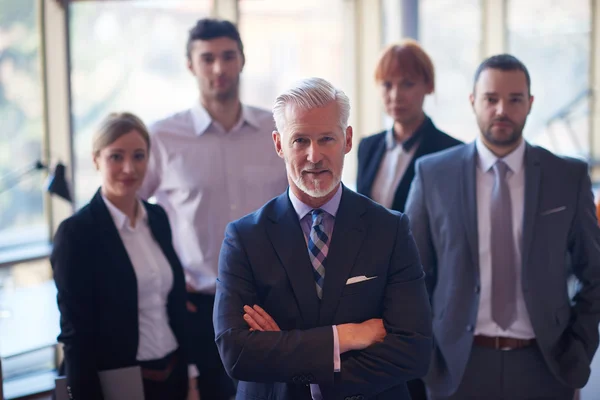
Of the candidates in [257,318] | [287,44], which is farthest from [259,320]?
[287,44]

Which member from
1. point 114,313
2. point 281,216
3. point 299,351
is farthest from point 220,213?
point 299,351

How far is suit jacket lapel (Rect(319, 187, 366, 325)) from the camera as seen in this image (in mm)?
2029

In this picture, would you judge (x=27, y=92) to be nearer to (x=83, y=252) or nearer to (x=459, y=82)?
(x=83, y=252)

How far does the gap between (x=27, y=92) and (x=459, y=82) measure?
4.93 m

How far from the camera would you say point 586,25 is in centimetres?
929

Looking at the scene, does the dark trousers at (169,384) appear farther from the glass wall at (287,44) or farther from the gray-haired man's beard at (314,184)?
the glass wall at (287,44)

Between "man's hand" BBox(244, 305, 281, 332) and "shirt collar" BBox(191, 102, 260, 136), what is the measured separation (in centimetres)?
157

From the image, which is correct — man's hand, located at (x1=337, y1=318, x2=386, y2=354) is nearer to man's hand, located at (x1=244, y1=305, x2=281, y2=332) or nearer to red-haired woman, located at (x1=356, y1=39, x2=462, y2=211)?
man's hand, located at (x1=244, y1=305, x2=281, y2=332)

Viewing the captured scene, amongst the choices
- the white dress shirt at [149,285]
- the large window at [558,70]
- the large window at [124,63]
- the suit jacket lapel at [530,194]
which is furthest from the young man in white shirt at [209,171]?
the large window at [558,70]

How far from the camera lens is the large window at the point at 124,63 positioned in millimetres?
5547

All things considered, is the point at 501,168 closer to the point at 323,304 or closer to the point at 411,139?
the point at 411,139

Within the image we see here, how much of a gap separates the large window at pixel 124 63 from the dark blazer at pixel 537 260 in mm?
3337

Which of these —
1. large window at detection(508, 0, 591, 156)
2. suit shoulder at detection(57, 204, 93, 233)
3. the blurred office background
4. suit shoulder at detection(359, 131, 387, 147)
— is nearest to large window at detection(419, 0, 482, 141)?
the blurred office background

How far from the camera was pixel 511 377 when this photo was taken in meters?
2.74
